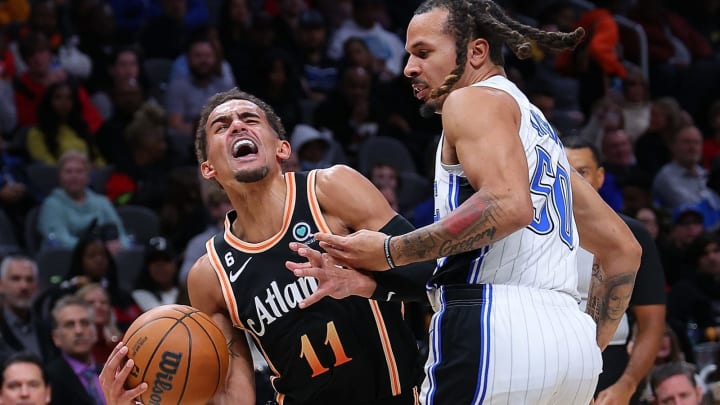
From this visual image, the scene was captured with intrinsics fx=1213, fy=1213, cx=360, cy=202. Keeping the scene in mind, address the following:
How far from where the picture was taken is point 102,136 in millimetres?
11008

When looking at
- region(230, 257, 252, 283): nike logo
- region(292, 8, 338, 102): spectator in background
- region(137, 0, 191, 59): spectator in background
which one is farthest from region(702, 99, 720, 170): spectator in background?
region(230, 257, 252, 283): nike logo

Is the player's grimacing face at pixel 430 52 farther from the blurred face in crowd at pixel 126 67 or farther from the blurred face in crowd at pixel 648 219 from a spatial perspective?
the blurred face in crowd at pixel 126 67

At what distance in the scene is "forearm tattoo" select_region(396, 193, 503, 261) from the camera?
3.49 meters

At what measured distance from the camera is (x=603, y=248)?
4484 millimetres

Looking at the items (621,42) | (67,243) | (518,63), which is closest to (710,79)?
(621,42)

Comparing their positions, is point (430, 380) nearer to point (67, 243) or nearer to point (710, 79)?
point (67, 243)

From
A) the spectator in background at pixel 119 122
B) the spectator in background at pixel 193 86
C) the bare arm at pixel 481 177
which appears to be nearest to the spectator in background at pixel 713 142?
the spectator in background at pixel 193 86

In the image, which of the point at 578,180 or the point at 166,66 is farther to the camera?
the point at 166,66

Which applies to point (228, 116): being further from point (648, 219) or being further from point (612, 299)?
point (648, 219)

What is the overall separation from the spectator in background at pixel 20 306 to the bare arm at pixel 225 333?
13.0 feet

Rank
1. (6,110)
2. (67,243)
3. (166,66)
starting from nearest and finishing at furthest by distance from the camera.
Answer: (67,243)
(6,110)
(166,66)

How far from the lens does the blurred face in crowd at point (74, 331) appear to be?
311 inches

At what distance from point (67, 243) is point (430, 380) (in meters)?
6.49

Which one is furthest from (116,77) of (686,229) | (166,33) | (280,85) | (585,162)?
(585,162)
